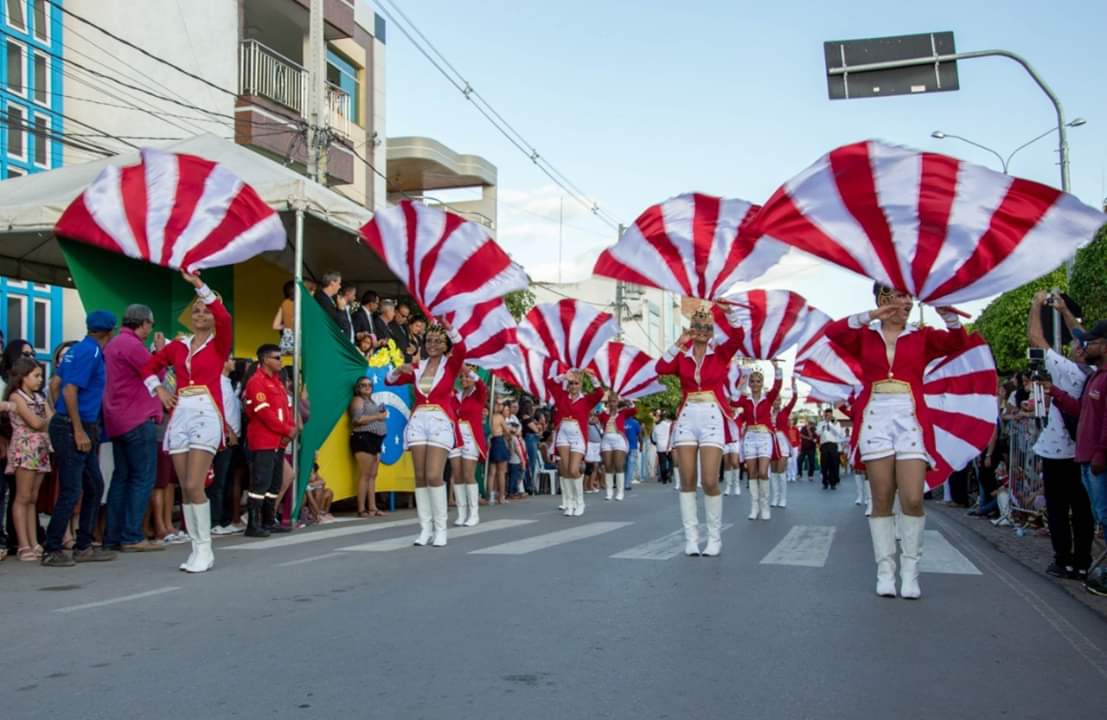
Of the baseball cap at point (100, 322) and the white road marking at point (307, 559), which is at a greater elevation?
the baseball cap at point (100, 322)

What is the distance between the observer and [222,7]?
24625mm

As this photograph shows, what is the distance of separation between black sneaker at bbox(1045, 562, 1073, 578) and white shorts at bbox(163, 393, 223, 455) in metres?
6.66

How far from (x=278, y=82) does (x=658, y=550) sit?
2063 cm

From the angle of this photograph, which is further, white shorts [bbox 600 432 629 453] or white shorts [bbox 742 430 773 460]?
white shorts [bbox 600 432 629 453]

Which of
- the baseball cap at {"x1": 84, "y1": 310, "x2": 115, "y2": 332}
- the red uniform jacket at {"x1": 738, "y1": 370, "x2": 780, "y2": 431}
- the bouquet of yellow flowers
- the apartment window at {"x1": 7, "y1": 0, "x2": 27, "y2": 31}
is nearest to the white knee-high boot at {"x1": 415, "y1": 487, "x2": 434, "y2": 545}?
the baseball cap at {"x1": 84, "y1": 310, "x2": 115, "y2": 332}

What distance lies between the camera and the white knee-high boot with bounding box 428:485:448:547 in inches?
401

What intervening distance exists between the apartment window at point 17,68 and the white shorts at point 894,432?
18.9 meters

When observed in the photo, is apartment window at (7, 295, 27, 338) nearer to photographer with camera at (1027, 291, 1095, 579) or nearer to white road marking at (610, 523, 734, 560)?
white road marking at (610, 523, 734, 560)

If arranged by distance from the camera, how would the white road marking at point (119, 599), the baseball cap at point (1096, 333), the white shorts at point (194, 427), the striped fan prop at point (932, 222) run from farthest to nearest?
the white shorts at point (194, 427), the baseball cap at point (1096, 333), the striped fan prop at point (932, 222), the white road marking at point (119, 599)

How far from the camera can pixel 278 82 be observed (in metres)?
26.8

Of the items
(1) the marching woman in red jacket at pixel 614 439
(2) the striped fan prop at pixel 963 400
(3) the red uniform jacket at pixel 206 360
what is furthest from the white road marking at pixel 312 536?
(1) the marching woman in red jacket at pixel 614 439

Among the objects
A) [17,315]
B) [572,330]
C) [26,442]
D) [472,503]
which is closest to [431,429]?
[472,503]

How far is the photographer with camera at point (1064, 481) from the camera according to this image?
8305 mm

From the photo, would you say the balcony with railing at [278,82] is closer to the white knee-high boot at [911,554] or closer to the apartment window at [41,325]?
the apartment window at [41,325]
